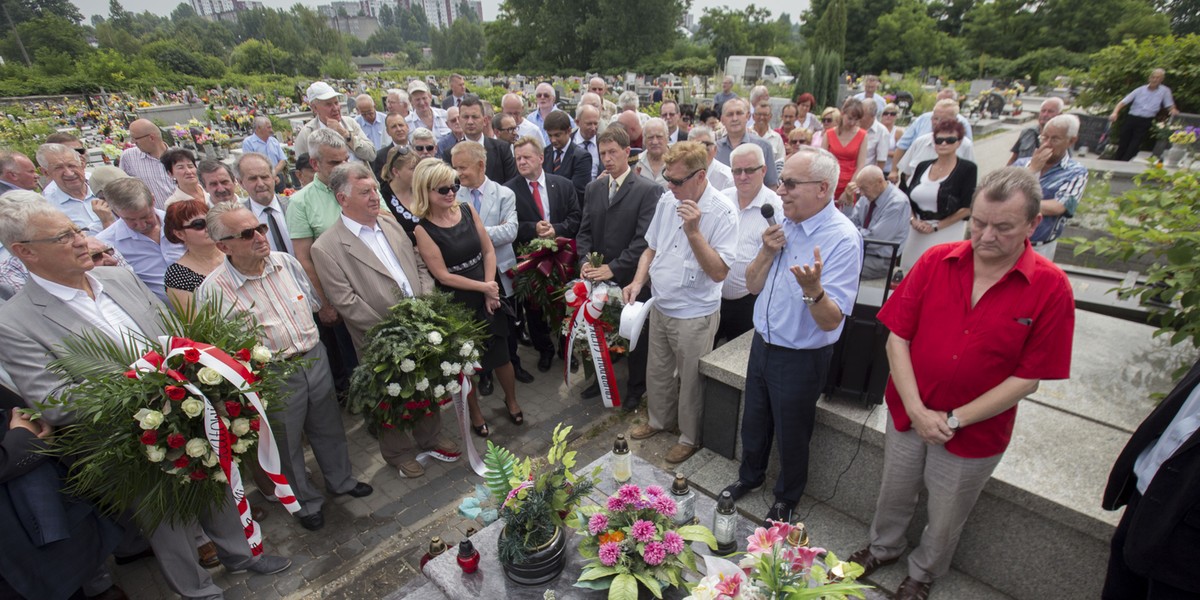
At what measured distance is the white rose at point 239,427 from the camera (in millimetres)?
2807

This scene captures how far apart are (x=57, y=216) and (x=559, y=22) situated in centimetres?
5202

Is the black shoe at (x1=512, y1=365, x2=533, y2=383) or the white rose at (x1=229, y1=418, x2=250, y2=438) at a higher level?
the white rose at (x1=229, y1=418, x2=250, y2=438)

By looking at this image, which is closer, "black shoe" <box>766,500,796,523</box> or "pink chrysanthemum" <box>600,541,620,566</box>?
"pink chrysanthemum" <box>600,541,620,566</box>

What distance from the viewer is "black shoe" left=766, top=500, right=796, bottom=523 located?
10.5 ft

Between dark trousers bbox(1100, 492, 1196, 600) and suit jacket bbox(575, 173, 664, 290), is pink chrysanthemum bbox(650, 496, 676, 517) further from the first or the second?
suit jacket bbox(575, 173, 664, 290)

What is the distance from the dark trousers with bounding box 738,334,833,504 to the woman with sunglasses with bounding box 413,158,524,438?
6.99 feet

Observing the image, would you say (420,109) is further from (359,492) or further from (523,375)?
(359,492)


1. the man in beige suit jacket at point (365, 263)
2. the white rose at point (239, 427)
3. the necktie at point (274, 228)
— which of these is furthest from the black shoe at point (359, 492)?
the necktie at point (274, 228)

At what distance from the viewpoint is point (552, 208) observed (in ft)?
17.7

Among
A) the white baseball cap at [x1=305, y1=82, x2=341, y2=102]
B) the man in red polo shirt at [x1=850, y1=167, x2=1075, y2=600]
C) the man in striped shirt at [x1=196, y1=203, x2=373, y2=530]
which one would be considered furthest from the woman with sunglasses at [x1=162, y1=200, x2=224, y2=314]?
the man in red polo shirt at [x1=850, y1=167, x2=1075, y2=600]

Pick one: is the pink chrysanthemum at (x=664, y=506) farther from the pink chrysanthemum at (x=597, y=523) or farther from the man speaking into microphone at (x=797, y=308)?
the man speaking into microphone at (x=797, y=308)

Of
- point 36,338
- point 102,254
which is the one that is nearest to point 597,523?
point 36,338

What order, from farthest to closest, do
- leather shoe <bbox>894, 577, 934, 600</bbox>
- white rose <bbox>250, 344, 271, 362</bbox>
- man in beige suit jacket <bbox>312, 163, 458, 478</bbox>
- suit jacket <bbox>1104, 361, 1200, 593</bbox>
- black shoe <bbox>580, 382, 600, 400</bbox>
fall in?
black shoe <bbox>580, 382, 600, 400</bbox>
man in beige suit jacket <bbox>312, 163, 458, 478</bbox>
white rose <bbox>250, 344, 271, 362</bbox>
leather shoe <bbox>894, 577, 934, 600</bbox>
suit jacket <bbox>1104, 361, 1200, 593</bbox>

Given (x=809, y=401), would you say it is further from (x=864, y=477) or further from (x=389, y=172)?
(x=389, y=172)
